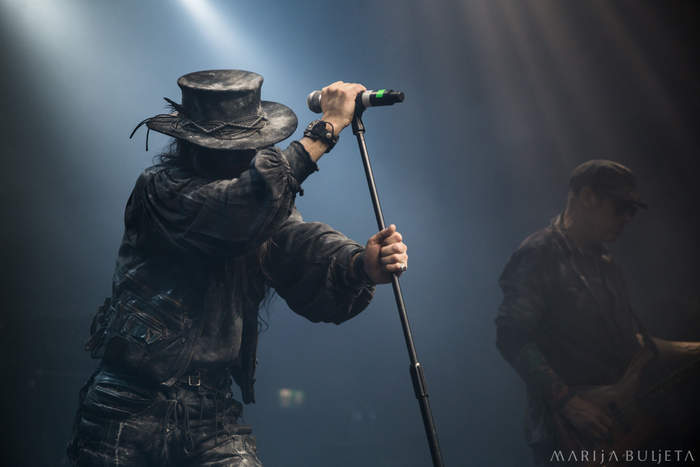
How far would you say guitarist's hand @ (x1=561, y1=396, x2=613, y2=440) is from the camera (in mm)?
2990

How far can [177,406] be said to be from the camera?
163 cm

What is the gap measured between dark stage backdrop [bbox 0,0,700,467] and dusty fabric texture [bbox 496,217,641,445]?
0.78 m

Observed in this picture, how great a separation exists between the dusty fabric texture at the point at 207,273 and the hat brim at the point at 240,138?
0.34ft

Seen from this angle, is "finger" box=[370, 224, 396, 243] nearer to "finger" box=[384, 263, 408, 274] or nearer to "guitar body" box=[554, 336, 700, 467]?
"finger" box=[384, 263, 408, 274]

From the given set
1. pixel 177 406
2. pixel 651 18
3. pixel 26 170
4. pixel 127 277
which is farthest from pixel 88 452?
pixel 651 18

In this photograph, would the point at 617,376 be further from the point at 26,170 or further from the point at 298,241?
the point at 26,170

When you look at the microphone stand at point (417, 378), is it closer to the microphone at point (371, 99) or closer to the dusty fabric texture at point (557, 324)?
the microphone at point (371, 99)

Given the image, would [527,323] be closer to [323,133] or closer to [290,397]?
[323,133]

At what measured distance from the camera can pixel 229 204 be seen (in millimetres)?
1477

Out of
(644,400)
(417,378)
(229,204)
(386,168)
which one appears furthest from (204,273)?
(386,168)

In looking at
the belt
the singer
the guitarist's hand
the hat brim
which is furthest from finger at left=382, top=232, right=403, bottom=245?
the guitarist's hand

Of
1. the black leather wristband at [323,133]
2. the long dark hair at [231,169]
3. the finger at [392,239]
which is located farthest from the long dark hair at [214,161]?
the finger at [392,239]

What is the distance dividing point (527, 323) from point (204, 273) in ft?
Answer: 7.48

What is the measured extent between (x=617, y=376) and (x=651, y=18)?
3000 mm
